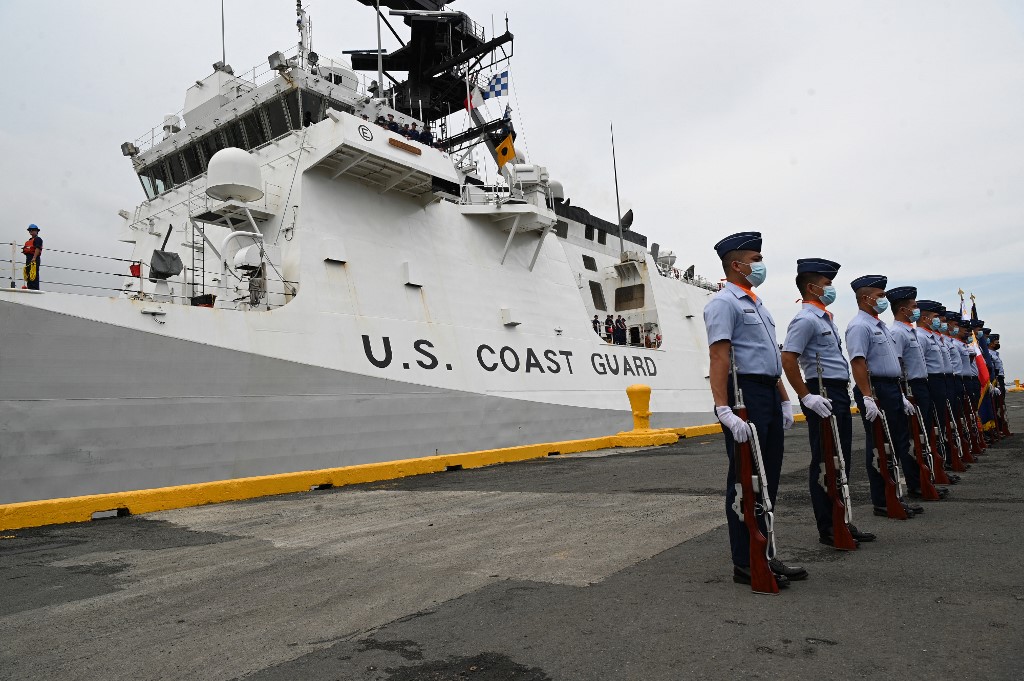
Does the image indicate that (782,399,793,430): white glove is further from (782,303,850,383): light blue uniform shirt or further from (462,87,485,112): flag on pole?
(462,87,485,112): flag on pole

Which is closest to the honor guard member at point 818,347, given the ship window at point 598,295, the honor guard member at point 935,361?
the honor guard member at point 935,361

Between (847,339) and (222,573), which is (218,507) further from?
(847,339)

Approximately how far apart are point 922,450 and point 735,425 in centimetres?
361

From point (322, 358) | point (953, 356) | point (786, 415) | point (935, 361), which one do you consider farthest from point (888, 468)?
point (322, 358)

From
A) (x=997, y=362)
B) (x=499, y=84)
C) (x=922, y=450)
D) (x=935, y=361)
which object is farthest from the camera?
(x=499, y=84)

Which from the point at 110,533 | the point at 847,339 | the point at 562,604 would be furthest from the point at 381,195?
the point at 562,604

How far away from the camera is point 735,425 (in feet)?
10.5

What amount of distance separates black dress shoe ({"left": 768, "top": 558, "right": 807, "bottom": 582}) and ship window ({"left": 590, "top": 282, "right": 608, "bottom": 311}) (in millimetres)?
16832

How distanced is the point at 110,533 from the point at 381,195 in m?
7.68

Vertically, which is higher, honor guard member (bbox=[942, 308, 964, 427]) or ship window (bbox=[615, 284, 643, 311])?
ship window (bbox=[615, 284, 643, 311])

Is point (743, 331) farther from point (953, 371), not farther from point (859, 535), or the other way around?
point (953, 371)

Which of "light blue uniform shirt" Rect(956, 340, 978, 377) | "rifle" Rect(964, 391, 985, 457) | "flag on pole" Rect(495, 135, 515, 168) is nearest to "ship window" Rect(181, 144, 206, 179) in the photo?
"flag on pole" Rect(495, 135, 515, 168)

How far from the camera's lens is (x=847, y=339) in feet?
17.8

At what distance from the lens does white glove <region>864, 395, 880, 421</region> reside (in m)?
4.80
